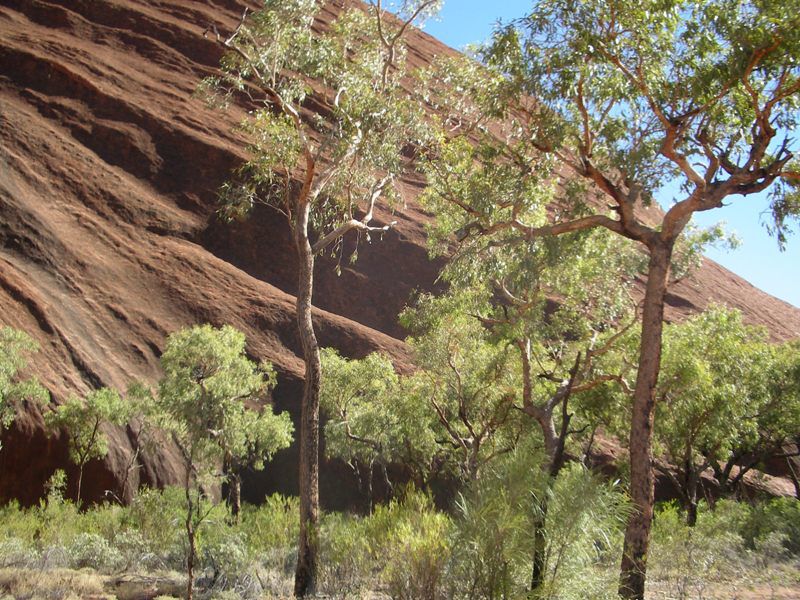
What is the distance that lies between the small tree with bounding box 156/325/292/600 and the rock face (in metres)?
4.60

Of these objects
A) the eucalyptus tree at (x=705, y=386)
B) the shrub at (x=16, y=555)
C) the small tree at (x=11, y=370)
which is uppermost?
the eucalyptus tree at (x=705, y=386)

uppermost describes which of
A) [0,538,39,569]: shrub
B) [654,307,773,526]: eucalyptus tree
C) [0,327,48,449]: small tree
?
[654,307,773,526]: eucalyptus tree

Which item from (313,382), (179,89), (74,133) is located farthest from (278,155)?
(179,89)

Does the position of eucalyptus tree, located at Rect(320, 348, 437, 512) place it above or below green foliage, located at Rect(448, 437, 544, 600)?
below

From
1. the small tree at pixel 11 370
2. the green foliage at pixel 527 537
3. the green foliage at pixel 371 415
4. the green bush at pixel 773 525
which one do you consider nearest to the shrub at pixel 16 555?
the small tree at pixel 11 370

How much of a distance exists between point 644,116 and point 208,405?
27.7ft

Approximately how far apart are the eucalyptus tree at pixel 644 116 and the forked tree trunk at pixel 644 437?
0.06 feet

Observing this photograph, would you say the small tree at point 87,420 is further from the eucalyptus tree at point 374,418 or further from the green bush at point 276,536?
the eucalyptus tree at point 374,418

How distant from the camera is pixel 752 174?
930 centimetres

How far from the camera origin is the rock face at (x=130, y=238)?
22.9 meters

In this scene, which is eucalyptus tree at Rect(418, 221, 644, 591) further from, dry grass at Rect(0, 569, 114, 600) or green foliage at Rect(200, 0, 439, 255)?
dry grass at Rect(0, 569, 114, 600)

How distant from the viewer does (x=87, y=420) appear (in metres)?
18.5

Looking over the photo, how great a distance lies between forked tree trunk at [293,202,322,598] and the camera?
1046 centimetres

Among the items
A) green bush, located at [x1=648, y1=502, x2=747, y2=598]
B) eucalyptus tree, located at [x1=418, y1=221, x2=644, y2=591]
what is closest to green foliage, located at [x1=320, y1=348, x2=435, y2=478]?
eucalyptus tree, located at [x1=418, y1=221, x2=644, y2=591]
